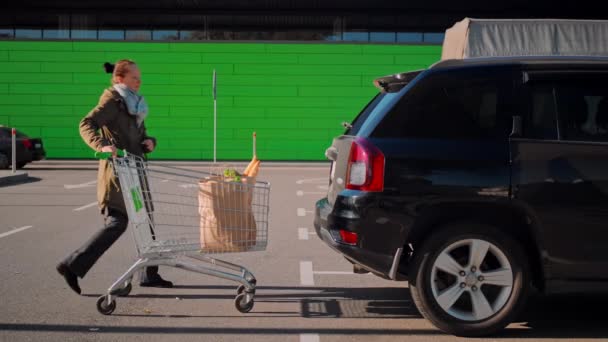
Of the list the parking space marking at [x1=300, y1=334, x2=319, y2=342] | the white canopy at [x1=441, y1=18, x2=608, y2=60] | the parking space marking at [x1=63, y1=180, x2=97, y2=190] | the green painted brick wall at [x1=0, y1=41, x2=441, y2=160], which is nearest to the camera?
the parking space marking at [x1=300, y1=334, x2=319, y2=342]

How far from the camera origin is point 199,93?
27.3m

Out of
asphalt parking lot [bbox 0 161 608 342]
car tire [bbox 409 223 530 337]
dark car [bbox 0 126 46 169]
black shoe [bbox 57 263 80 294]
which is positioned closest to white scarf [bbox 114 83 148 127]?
black shoe [bbox 57 263 80 294]

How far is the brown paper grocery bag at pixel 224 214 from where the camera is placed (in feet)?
17.5

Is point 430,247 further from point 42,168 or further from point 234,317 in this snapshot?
point 42,168

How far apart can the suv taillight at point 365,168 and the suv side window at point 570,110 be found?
999 millimetres

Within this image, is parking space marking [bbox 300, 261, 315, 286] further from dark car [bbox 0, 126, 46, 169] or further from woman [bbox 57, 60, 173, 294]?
dark car [bbox 0, 126, 46, 169]

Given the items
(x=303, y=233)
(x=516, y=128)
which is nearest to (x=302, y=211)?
(x=303, y=233)

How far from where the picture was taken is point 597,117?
498 centimetres

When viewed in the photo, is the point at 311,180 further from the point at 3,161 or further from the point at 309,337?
the point at 309,337

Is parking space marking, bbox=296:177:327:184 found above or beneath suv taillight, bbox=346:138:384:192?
beneath

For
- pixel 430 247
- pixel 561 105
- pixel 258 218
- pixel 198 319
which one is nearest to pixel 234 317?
pixel 198 319

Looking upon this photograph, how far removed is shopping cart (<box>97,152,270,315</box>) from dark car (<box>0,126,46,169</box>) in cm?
1766

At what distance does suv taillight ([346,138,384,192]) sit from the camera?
4.82 meters

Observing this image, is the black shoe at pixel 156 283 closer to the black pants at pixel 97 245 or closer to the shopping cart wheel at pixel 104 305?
the black pants at pixel 97 245
